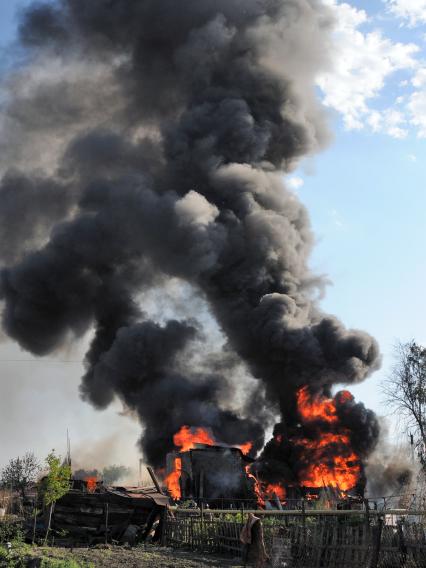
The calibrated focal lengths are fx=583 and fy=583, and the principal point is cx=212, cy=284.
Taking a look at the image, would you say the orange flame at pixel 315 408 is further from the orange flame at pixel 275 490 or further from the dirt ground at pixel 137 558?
the dirt ground at pixel 137 558

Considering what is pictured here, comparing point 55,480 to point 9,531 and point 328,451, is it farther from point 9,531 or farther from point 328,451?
point 328,451

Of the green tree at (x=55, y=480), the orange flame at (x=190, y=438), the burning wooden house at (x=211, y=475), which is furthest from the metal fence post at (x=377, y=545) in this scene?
the orange flame at (x=190, y=438)

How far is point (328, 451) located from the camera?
36.9 metres

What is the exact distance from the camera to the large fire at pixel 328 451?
36.4 meters

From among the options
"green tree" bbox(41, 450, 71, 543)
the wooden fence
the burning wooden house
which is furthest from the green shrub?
the burning wooden house

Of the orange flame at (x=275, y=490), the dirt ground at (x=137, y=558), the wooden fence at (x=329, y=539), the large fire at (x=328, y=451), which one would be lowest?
the dirt ground at (x=137, y=558)

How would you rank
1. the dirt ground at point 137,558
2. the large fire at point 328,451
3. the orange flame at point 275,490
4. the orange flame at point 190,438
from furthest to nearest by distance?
the orange flame at point 190,438, the orange flame at point 275,490, the large fire at point 328,451, the dirt ground at point 137,558

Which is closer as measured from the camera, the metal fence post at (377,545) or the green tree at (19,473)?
the metal fence post at (377,545)

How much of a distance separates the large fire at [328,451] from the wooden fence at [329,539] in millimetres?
18053

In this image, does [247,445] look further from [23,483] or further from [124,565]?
[124,565]

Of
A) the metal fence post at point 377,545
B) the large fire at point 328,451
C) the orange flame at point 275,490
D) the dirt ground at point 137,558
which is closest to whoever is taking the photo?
the metal fence post at point 377,545

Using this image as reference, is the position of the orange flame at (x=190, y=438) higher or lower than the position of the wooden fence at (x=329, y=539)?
higher

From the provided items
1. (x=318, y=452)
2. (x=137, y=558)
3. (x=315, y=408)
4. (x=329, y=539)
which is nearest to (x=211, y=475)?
(x=318, y=452)

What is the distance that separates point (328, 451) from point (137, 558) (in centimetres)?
2222
